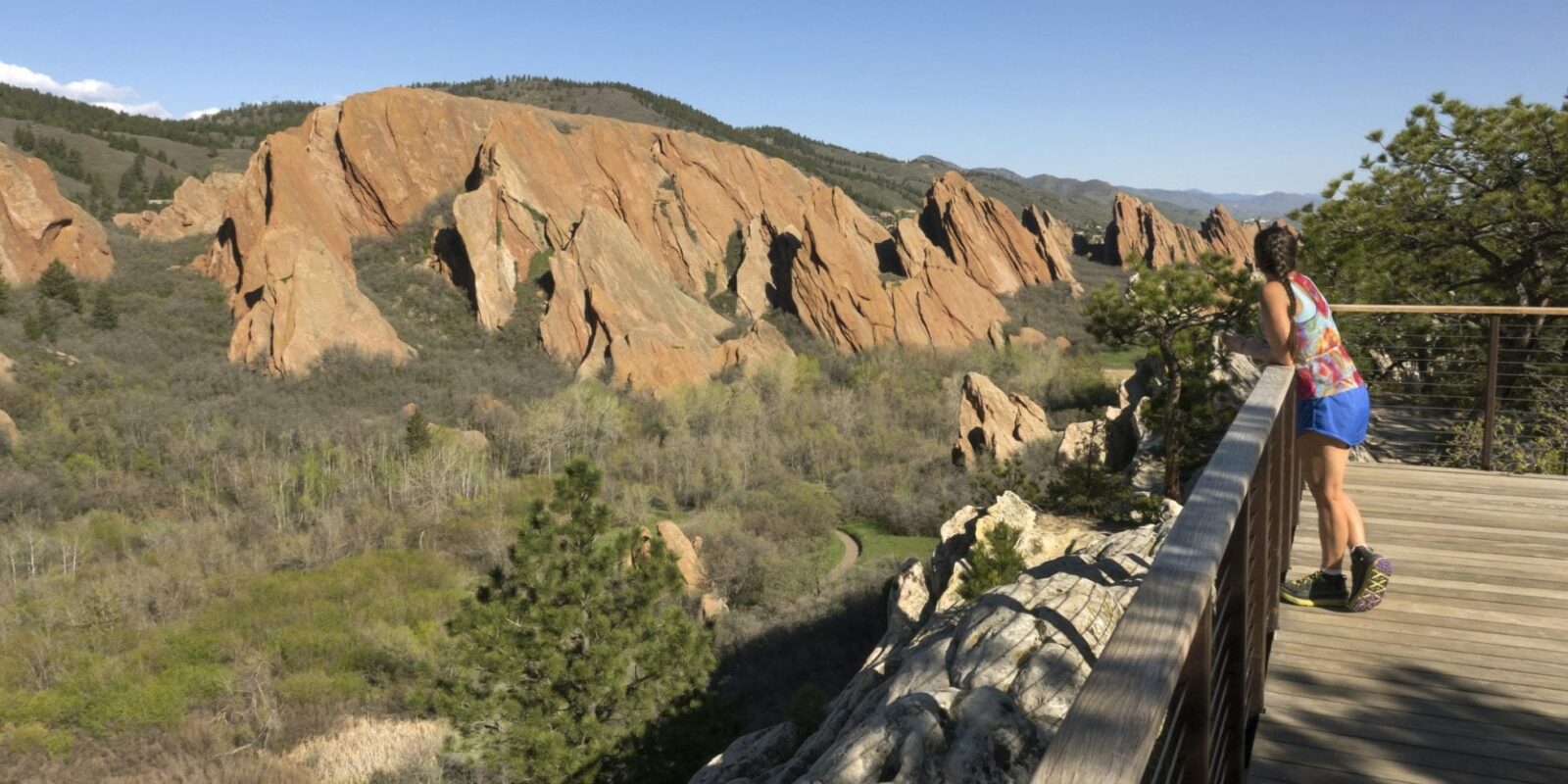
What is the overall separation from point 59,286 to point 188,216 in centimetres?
1573

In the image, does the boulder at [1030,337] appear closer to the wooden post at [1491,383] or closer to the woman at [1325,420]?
the wooden post at [1491,383]

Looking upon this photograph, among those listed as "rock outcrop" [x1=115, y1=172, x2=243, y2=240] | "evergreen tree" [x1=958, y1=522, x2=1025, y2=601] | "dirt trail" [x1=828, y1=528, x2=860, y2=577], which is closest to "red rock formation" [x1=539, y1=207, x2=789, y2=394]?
"dirt trail" [x1=828, y1=528, x2=860, y2=577]

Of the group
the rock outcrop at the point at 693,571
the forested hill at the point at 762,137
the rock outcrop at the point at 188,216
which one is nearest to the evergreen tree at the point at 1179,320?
the rock outcrop at the point at 693,571

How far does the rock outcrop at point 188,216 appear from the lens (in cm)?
5359

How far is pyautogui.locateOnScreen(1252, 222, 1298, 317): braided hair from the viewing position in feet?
12.5

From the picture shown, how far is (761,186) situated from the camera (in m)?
66.0

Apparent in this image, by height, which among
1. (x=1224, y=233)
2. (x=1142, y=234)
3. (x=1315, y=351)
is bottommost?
(x=1315, y=351)

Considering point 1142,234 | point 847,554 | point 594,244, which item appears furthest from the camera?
point 1142,234

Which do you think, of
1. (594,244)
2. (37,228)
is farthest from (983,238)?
(37,228)

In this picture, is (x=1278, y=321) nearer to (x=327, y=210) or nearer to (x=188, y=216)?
(x=327, y=210)

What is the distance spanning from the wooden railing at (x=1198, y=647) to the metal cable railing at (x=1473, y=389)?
135 inches

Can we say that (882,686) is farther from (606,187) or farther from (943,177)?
(943,177)

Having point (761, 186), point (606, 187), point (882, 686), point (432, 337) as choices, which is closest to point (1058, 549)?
point (882, 686)

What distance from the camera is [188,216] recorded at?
54500 millimetres
